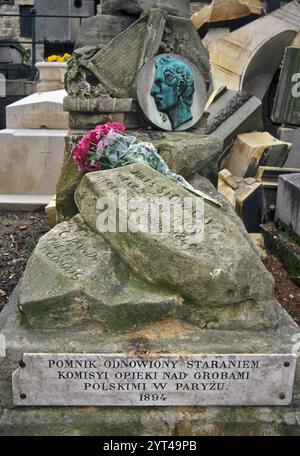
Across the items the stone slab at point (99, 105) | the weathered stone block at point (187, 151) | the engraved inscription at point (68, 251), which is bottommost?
the engraved inscription at point (68, 251)

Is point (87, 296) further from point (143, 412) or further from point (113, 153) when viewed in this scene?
point (113, 153)

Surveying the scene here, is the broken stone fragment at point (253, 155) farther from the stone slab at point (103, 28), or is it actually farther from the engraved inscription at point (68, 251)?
the engraved inscription at point (68, 251)

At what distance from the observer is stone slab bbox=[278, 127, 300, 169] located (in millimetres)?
6352

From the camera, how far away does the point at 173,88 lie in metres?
3.99

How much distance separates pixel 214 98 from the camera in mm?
6555

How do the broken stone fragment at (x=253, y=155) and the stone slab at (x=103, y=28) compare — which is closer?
the stone slab at (x=103, y=28)

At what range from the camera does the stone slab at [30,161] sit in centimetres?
563

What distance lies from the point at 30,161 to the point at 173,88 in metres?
2.27

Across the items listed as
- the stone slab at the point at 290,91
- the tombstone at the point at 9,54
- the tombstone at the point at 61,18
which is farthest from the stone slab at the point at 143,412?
the tombstone at the point at 61,18

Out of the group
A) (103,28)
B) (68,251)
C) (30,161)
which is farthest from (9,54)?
(68,251)

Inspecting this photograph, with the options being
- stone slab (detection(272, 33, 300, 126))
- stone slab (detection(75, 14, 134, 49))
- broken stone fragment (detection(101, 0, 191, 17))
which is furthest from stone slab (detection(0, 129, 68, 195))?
stone slab (detection(272, 33, 300, 126))

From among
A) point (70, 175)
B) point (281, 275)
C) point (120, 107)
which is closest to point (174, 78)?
point (120, 107)

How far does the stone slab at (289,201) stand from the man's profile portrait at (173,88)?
1.31 meters

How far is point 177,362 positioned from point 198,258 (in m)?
0.47
